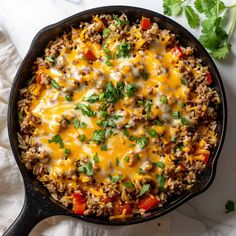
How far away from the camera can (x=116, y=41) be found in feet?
11.6

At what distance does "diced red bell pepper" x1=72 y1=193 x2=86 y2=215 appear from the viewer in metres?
3.37

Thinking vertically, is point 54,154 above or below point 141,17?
below

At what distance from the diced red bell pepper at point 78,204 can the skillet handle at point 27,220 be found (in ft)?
0.62

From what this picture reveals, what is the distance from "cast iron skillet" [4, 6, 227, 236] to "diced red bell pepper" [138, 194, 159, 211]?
0.05 metres

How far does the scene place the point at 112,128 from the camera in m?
3.40

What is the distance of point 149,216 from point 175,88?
87 centimetres

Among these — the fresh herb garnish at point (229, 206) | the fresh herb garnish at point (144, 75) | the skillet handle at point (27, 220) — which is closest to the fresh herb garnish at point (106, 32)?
the fresh herb garnish at point (144, 75)

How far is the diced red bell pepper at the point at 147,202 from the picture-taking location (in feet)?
11.2

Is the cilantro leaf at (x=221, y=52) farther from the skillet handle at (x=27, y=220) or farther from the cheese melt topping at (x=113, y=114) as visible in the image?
the skillet handle at (x=27, y=220)

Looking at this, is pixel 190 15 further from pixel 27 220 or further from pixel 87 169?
pixel 27 220

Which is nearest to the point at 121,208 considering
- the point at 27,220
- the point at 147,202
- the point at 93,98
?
the point at 147,202

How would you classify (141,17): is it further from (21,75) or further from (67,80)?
(21,75)

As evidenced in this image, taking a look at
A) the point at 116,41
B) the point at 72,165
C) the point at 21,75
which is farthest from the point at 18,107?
the point at 116,41

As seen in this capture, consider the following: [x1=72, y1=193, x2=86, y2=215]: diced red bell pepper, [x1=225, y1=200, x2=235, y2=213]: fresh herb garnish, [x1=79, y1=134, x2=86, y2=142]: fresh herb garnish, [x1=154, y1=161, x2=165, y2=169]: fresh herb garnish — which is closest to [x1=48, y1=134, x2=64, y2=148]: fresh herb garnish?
[x1=79, y1=134, x2=86, y2=142]: fresh herb garnish
